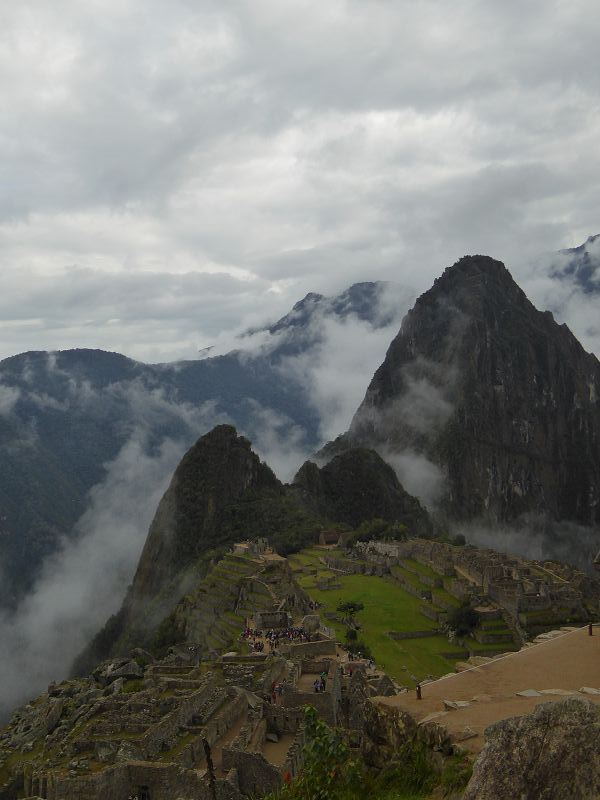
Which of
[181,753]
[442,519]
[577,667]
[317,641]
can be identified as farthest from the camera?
[442,519]

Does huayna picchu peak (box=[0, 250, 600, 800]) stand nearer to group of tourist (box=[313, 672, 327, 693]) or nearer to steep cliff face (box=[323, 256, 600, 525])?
group of tourist (box=[313, 672, 327, 693])

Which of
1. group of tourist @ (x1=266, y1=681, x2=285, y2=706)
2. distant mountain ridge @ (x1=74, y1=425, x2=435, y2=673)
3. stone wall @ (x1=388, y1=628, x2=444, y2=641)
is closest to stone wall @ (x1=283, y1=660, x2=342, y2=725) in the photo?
group of tourist @ (x1=266, y1=681, x2=285, y2=706)

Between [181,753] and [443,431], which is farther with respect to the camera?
[443,431]

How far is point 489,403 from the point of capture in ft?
536

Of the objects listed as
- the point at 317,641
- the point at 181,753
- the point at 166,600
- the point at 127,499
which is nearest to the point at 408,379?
the point at 127,499

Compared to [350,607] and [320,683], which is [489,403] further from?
[320,683]

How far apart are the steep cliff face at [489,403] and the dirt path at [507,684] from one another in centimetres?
13830

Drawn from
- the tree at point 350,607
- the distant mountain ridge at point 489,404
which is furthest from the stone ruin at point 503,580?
the distant mountain ridge at point 489,404

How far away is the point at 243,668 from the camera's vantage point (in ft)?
79.4

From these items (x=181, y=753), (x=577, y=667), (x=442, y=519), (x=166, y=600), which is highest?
(x=577, y=667)

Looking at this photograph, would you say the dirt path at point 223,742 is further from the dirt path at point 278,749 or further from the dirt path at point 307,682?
the dirt path at point 307,682

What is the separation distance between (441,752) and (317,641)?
21.9 m

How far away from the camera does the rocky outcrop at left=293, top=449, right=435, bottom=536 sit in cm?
11012

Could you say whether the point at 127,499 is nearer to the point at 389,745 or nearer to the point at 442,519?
the point at 442,519
